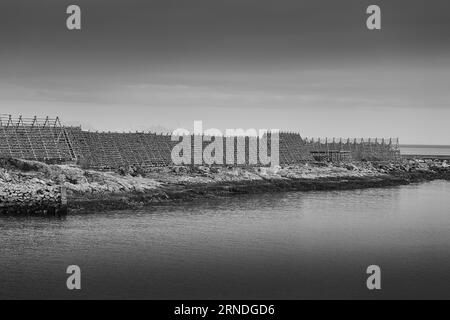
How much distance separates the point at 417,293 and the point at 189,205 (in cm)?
2269

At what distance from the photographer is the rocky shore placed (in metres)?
37.0

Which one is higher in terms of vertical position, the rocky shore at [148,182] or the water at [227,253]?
the rocky shore at [148,182]

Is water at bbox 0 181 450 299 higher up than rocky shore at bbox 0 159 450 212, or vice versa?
rocky shore at bbox 0 159 450 212

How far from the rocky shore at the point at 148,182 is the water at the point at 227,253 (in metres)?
2.21

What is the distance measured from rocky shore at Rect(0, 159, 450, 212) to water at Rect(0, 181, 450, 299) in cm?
221

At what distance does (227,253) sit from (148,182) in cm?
1996

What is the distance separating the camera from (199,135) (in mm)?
66250

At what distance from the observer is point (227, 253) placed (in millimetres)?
27781

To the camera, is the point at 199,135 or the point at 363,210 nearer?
the point at 363,210

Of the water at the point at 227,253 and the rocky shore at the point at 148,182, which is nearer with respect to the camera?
the water at the point at 227,253

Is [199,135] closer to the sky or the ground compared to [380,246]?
closer to the sky

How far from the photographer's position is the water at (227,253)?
73.5 feet

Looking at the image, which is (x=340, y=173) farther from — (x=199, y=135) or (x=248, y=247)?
(x=248, y=247)
